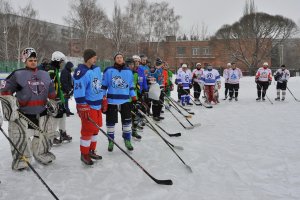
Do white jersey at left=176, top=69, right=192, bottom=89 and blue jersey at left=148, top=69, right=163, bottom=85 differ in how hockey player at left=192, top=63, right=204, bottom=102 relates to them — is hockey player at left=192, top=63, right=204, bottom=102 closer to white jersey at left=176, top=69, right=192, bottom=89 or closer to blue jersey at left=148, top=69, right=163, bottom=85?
white jersey at left=176, top=69, right=192, bottom=89

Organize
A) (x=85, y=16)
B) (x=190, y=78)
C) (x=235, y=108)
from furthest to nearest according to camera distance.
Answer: (x=85, y=16), (x=190, y=78), (x=235, y=108)

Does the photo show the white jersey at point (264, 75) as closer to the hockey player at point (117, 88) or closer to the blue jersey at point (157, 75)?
the blue jersey at point (157, 75)

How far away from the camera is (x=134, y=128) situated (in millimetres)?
5484

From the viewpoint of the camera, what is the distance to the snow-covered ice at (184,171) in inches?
126

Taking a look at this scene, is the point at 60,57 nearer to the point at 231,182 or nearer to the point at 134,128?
the point at 134,128

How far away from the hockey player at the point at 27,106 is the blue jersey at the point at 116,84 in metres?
0.80

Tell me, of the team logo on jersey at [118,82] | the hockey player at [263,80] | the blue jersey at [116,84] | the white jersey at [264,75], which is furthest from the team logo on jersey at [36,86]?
the white jersey at [264,75]

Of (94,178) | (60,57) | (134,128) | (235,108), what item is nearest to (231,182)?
(94,178)

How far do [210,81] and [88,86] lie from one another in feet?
23.9

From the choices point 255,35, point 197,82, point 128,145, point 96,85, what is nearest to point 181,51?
point 255,35

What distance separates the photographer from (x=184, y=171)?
3828mm

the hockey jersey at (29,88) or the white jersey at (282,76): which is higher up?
the white jersey at (282,76)

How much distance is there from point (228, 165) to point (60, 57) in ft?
9.81

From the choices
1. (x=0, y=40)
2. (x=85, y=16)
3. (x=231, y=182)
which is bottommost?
(x=231, y=182)
